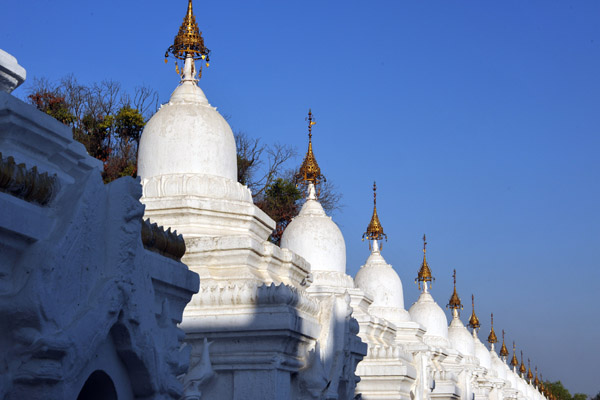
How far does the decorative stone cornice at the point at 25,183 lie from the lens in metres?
5.16

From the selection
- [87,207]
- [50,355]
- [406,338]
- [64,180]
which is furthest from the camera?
[406,338]

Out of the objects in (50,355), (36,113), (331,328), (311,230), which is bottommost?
(50,355)

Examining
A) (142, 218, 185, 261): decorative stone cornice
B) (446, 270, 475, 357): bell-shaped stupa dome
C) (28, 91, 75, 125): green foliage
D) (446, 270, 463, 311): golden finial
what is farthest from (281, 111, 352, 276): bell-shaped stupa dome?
(446, 270, 463, 311): golden finial

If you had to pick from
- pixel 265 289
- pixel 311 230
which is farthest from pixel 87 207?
pixel 311 230

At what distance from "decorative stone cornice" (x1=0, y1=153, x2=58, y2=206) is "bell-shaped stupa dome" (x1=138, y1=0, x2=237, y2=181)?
6417mm

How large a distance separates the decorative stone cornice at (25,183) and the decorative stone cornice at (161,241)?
4.34ft

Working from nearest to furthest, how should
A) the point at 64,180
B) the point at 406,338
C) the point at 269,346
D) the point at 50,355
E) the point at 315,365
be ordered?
the point at 50,355, the point at 64,180, the point at 269,346, the point at 315,365, the point at 406,338

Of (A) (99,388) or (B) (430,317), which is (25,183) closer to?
(A) (99,388)

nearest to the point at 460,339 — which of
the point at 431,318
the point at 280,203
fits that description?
the point at 431,318

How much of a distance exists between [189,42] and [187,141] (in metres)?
1.94

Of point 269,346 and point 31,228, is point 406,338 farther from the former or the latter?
point 31,228

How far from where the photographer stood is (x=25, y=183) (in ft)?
17.4

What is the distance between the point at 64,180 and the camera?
6242 mm

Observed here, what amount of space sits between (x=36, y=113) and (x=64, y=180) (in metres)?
0.54
